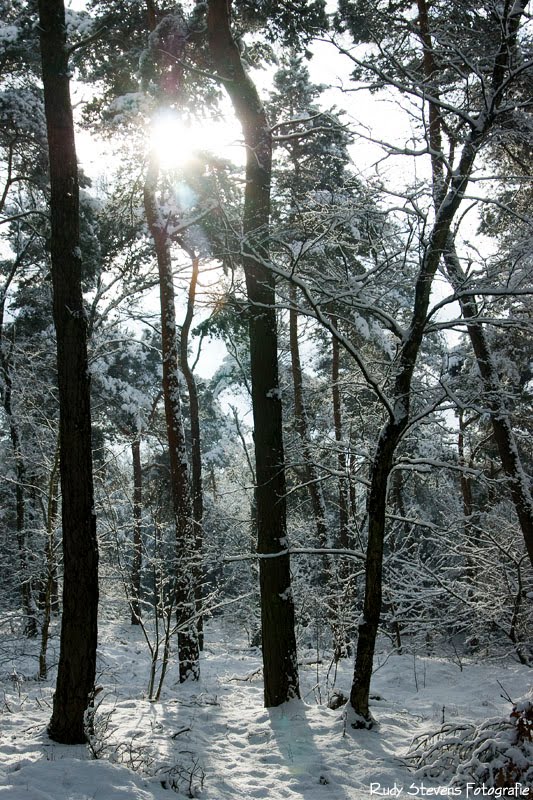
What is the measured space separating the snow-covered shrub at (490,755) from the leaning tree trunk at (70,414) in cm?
293

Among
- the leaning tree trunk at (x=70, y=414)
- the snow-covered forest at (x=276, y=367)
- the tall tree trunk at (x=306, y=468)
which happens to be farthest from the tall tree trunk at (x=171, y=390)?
the leaning tree trunk at (x=70, y=414)

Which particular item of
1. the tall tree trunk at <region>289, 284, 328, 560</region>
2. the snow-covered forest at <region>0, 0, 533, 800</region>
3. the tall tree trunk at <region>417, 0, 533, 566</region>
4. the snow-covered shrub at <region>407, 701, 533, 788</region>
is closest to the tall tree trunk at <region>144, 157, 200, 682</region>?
the snow-covered forest at <region>0, 0, 533, 800</region>

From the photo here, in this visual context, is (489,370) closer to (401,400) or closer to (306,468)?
(401,400)

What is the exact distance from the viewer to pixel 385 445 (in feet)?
18.9

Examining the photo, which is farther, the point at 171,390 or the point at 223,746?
the point at 171,390

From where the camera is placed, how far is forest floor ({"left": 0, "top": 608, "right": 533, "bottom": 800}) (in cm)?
390

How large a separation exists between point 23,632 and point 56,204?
11185mm

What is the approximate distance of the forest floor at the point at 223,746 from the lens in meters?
3.90

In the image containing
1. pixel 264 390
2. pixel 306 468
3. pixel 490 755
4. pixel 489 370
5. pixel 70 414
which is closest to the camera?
pixel 490 755

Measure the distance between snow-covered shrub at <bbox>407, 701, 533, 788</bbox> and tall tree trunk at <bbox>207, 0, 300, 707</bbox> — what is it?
2284 millimetres

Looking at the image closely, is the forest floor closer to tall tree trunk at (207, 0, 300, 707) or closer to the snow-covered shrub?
the snow-covered shrub

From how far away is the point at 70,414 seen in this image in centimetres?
523

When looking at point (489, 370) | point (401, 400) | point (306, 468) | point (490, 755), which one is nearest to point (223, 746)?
point (490, 755)

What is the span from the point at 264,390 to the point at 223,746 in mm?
3896
